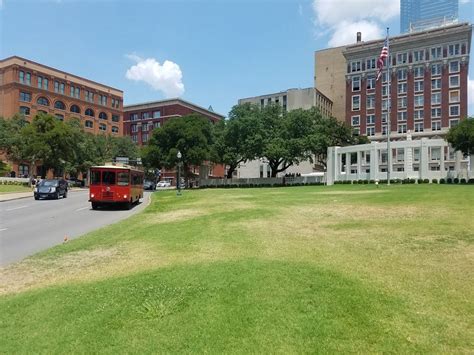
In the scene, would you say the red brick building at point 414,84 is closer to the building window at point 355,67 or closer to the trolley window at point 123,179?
the building window at point 355,67

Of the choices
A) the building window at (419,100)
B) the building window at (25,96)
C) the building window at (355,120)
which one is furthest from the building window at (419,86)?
the building window at (25,96)

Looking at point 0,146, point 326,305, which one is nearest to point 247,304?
point 326,305

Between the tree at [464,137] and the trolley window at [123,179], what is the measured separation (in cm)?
3985

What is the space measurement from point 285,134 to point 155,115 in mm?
78325

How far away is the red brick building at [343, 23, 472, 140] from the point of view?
316 feet

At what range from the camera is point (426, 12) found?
300ft

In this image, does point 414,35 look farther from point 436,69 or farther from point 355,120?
point 355,120

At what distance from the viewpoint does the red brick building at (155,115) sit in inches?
5221

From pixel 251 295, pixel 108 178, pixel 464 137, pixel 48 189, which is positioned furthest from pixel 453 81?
pixel 251 295

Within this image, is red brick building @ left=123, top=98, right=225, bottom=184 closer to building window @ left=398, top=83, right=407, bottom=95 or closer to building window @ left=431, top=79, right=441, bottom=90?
building window @ left=398, top=83, right=407, bottom=95

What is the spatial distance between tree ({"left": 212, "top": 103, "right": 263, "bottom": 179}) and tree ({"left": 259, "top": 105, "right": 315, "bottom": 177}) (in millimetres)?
1227

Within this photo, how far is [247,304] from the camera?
6.53 meters

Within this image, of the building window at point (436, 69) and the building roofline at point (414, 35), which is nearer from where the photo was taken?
the building roofline at point (414, 35)

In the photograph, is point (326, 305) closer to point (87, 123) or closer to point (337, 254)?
point (337, 254)
